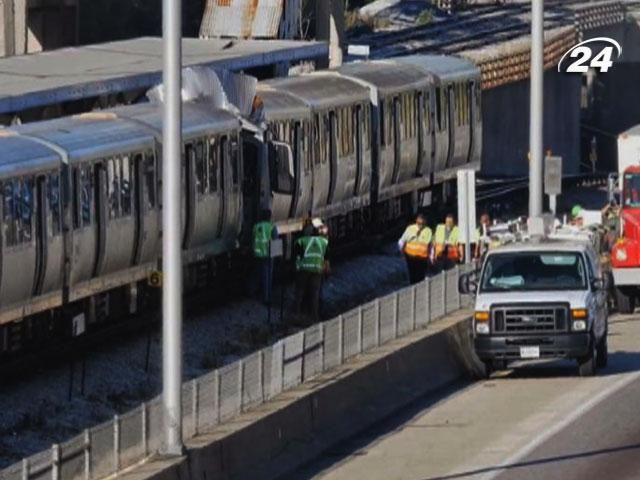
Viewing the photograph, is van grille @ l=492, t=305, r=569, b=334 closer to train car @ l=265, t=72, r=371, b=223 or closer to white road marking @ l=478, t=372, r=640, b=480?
white road marking @ l=478, t=372, r=640, b=480

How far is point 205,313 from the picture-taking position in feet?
109

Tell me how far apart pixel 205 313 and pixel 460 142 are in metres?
17.0

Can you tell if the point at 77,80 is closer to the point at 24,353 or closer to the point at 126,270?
the point at 126,270

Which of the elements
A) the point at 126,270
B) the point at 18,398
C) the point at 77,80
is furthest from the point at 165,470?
the point at 77,80

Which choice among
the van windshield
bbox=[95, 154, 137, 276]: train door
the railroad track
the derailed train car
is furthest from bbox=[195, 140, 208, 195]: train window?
the railroad track

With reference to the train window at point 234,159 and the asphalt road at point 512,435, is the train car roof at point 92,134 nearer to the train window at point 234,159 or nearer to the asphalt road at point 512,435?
the train window at point 234,159

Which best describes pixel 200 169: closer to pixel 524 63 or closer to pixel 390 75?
pixel 390 75

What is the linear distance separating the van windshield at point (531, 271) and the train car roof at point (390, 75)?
14347 mm

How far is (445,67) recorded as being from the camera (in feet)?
164

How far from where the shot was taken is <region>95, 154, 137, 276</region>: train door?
2931cm

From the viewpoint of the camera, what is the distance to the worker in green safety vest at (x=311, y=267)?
109ft

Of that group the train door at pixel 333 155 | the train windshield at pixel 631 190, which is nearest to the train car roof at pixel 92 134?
the train door at pixel 333 155

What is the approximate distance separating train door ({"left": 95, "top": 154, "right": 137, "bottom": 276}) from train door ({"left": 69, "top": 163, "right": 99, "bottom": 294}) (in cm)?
5

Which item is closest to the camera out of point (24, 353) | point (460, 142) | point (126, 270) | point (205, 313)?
point (24, 353)
